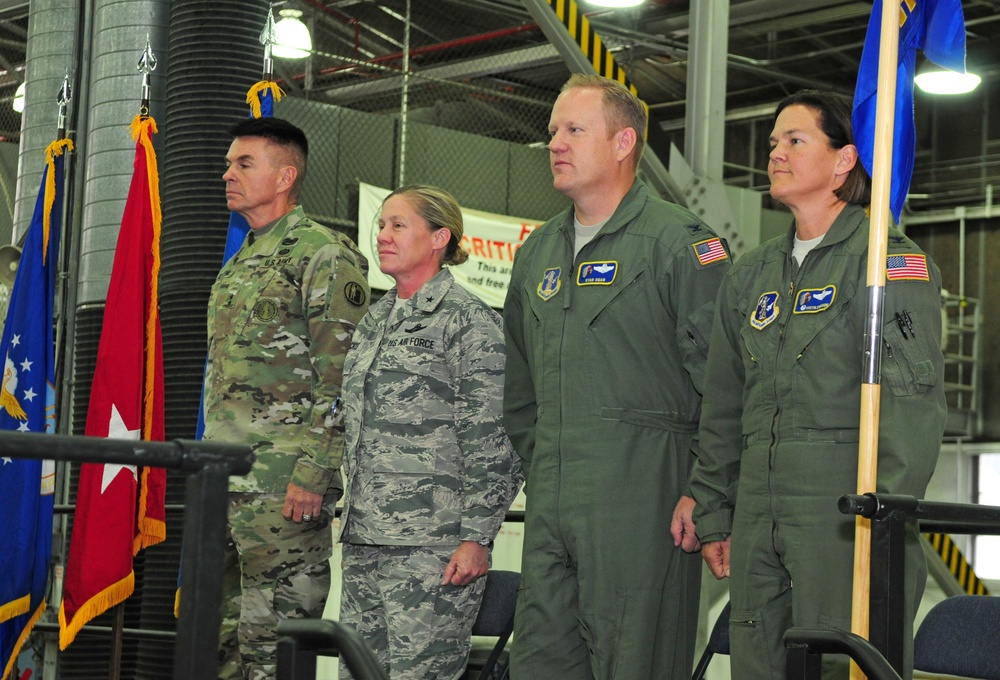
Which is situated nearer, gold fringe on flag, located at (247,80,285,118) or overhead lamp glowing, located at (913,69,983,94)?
gold fringe on flag, located at (247,80,285,118)

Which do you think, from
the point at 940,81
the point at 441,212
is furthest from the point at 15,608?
the point at 940,81

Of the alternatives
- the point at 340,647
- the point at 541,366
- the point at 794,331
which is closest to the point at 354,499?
the point at 541,366

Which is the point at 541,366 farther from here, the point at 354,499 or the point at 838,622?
the point at 838,622

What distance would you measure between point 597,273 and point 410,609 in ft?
2.84

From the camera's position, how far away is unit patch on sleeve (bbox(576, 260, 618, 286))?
116 inches

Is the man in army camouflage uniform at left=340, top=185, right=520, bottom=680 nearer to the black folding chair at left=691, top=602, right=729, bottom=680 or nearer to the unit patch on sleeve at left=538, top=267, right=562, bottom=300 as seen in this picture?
the unit patch on sleeve at left=538, top=267, right=562, bottom=300

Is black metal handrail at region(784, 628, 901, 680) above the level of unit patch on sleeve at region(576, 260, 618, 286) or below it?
below

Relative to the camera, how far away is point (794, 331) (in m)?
2.67

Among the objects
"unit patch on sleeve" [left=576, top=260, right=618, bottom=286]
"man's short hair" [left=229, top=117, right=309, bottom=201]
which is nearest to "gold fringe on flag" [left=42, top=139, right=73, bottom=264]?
"man's short hair" [left=229, top=117, right=309, bottom=201]

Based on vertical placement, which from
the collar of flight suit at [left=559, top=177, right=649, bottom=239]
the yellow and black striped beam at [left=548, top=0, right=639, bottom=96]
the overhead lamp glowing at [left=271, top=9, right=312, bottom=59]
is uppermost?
the overhead lamp glowing at [left=271, top=9, right=312, bottom=59]

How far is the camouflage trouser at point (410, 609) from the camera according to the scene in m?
3.04

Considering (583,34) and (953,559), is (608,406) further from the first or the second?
(953,559)

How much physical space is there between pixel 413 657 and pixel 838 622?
989mm

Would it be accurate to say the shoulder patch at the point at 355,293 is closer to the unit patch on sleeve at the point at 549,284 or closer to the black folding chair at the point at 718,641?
the unit patch on sleeve at the point at 549,284
